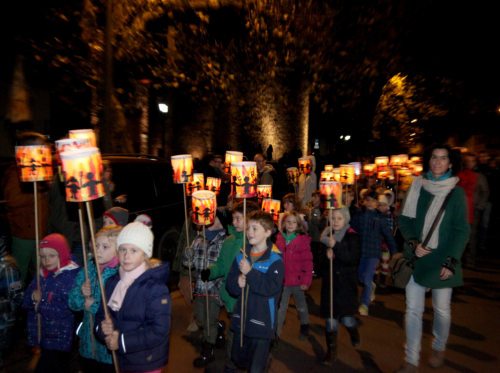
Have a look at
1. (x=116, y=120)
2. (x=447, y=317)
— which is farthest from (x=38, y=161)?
(x=116, y=120)

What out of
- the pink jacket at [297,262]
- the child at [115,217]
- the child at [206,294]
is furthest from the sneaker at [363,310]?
the child at [115,217]

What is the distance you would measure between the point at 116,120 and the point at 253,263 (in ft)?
21.5

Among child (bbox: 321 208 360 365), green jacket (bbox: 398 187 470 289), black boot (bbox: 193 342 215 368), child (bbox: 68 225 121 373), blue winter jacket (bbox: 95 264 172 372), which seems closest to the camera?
blue winter jacket (bbox: 95 264 172 372)

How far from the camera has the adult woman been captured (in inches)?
149

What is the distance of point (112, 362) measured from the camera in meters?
3.01

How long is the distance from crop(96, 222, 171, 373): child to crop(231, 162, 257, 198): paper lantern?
4.57ft

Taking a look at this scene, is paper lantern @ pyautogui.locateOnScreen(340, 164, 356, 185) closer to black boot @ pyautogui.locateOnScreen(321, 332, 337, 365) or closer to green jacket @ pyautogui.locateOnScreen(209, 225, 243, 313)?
black boot @ pyautogui.locateOnScreen(321, 332, 337, 365)

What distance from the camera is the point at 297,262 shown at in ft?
15.9

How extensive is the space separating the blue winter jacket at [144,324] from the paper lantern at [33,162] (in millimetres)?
1773

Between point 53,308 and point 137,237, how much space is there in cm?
100

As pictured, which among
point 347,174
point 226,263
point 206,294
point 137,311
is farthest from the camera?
point 347,174

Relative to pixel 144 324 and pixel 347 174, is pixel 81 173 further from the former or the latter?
pixel 347 174

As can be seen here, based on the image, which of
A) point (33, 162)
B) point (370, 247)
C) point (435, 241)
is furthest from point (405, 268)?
point (33, 162)

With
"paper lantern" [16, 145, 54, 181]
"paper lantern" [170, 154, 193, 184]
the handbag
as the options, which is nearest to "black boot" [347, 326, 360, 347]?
→ the handbag
